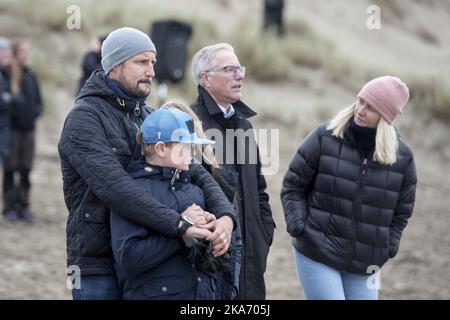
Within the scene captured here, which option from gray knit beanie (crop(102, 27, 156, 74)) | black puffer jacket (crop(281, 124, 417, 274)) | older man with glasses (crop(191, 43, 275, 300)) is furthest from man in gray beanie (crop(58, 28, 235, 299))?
black puffer jacket (crop(281, 124, 417, 274))

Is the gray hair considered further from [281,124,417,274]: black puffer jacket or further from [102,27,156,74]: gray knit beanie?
[102,27,156,74]: gray knit beanie

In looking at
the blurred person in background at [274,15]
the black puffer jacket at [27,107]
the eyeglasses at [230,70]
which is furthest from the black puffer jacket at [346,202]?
the blurred person in background at [274,15]

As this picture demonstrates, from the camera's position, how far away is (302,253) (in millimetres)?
4727

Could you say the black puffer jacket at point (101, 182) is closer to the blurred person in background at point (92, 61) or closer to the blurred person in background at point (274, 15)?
the blurred person in background at point (92, 61)

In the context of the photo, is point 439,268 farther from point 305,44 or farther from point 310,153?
point 305,44

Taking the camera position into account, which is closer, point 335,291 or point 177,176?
point 177,176

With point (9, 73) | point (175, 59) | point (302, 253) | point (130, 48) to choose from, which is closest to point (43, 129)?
point (175, 59)

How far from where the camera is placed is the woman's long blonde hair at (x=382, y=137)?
454 cm

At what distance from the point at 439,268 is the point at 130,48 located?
5741mm

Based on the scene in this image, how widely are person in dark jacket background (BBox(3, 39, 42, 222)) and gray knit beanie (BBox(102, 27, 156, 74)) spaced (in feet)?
17.4

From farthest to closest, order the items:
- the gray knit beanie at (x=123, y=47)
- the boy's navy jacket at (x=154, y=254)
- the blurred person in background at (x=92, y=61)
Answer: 1. the blurred person in background at (x=92, y=61)
2. the gray knit beanie at (x=123, y=47)
3. the boy's navy jacket at (x=154, y=254)

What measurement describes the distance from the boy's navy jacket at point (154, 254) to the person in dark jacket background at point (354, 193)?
1.33 meters

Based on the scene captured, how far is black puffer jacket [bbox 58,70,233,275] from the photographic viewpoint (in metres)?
3.30

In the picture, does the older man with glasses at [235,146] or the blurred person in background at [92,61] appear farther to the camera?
the blurred person in background at [92,61]
